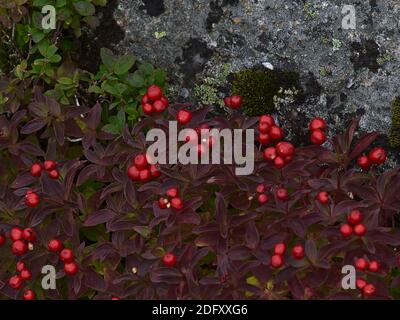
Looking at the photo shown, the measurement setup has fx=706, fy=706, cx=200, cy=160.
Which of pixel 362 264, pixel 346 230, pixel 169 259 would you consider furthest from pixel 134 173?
pixel 362 264

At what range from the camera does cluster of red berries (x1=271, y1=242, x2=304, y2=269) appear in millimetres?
2893

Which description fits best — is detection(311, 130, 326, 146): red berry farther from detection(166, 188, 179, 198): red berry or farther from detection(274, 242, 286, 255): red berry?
detection(166, 188, 179, 198): red berry

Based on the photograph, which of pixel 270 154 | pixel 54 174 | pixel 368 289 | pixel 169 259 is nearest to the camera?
pixel 368 289

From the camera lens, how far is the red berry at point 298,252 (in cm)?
289

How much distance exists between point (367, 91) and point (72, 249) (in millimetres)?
1707

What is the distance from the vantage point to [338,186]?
3137 millimetres

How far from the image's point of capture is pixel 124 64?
368 centimetres

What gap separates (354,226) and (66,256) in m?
1.23

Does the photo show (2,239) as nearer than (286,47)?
Yes

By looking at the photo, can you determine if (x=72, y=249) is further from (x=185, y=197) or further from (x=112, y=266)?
(x=185, y=197)

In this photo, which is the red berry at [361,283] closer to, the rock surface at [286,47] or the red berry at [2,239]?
the rock surface at [286,47]

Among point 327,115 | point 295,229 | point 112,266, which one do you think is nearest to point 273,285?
point 295,229

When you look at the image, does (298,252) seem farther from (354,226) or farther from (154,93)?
(154,93)
